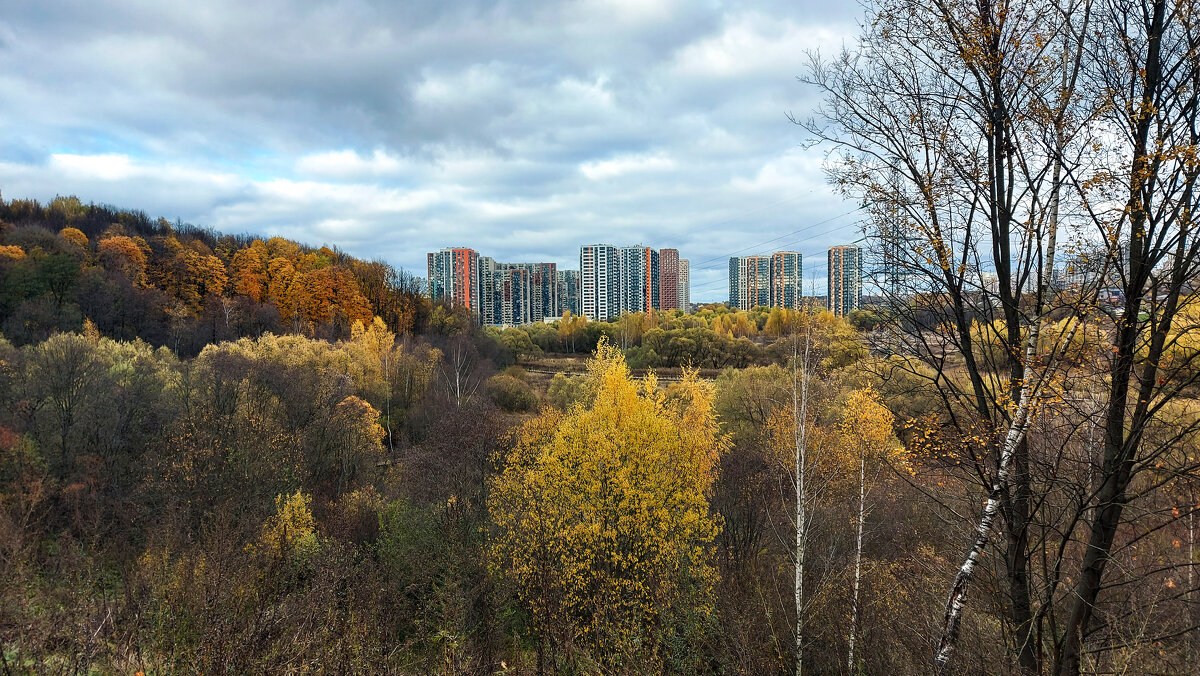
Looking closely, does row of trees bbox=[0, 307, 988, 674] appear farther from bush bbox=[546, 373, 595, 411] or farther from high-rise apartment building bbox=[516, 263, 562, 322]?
high-rise apartment building bbox=[516, 263, 562, 322]

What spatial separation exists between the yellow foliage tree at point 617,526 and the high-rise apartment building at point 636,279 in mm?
91067

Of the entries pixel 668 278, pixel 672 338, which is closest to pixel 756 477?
pixel 672 338

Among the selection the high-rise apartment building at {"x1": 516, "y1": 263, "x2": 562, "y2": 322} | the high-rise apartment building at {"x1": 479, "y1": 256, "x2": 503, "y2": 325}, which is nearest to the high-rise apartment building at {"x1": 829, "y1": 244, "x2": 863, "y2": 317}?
the high-rise apartment building at {"x1": 516, "y1": 263, "x2": 562, "y2": 322}

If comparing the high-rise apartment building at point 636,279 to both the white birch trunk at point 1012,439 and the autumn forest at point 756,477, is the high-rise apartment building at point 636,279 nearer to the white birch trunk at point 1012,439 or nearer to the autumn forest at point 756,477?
the autumn forest at point 756,477

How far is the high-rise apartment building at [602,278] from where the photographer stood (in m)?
105

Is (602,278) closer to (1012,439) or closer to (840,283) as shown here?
(840,283)

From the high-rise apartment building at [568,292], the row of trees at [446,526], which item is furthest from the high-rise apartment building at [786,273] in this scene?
the row of trees at [446,526]

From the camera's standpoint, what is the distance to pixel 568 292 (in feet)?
401

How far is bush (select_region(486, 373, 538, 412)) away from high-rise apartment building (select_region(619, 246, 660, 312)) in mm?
64814

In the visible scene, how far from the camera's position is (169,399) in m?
22.9

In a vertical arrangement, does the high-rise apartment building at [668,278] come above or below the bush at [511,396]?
above

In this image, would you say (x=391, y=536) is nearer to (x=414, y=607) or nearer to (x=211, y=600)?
(x=414, y=607)

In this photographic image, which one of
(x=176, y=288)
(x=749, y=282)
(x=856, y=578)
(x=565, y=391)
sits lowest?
(x=565, y=391)

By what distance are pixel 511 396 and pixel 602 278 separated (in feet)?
219
